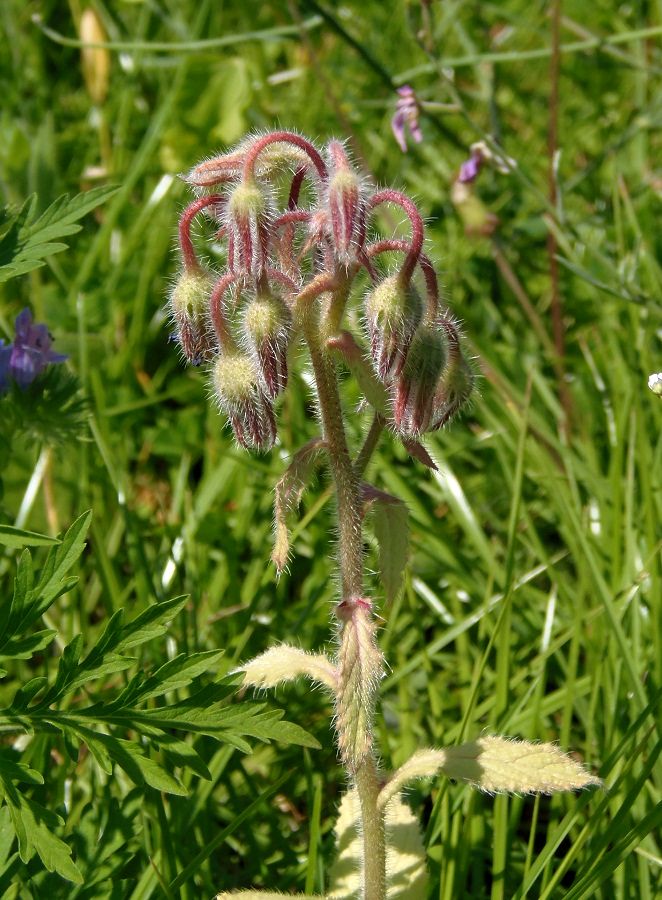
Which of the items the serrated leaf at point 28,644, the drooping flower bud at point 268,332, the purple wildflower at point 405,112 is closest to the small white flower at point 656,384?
the drooping flower bud at point 268,332

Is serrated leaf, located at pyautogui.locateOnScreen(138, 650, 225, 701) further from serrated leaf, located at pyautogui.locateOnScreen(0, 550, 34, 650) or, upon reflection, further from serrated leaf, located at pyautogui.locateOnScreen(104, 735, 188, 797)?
serrated leaf, located at pyautogui.locateOnScreen(0, 550, 34, 650)

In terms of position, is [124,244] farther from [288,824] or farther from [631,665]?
[631,665]

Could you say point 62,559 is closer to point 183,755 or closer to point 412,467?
point 183,755

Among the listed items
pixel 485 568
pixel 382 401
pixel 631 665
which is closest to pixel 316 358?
pixel 382 401

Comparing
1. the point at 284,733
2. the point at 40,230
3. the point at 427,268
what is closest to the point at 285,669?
the point at 284,733

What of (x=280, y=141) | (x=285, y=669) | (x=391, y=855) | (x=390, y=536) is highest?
(x=280, y=141)

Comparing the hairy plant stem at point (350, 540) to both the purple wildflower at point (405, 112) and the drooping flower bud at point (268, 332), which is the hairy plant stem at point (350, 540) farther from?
the purple wildflower at point (405, 112)
